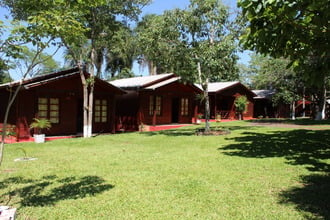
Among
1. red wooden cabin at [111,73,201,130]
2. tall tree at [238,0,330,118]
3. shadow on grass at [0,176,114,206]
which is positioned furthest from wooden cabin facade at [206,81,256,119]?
shadow on grass at [0,176,114,206]

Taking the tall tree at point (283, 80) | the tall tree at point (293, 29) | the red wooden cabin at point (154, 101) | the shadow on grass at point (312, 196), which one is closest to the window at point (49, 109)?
the red wooden cabin at point (154, 101)

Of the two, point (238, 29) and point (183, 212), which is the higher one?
point (238, 29)

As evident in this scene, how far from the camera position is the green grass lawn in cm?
441

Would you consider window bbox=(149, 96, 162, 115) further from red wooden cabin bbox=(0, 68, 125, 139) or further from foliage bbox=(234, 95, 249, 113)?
foliage bbox=(234, 95, 249, 113)

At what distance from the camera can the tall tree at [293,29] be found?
415 cm

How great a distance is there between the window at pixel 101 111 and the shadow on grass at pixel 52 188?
33.1 ft

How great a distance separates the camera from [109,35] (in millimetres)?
15398

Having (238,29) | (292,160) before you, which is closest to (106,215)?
(292,160)

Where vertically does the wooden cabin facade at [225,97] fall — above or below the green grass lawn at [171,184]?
above

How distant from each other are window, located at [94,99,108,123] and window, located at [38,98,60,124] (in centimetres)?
233

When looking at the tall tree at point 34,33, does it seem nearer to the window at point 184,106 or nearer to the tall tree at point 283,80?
the window at point 184,106

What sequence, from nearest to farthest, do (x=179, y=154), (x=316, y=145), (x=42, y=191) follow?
(x=42, y=191) < (x=179, y=154) < (x=316, y=145)

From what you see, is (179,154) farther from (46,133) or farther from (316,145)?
(46,133)

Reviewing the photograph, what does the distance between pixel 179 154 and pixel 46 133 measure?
26.1ft
